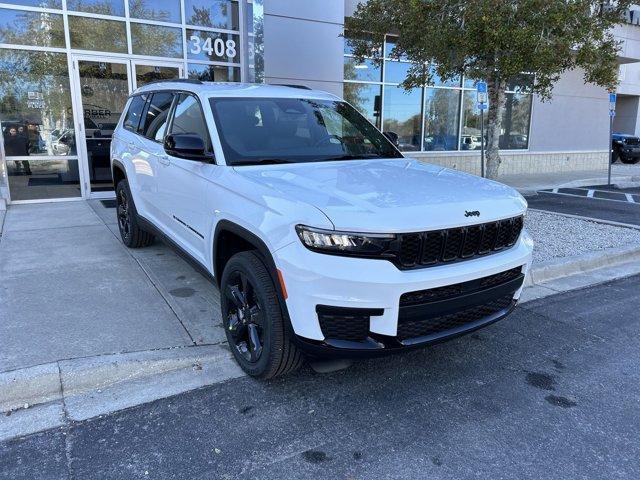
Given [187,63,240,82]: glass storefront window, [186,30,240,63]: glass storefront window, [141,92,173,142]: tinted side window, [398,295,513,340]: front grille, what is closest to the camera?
[398,295,513,340]: front grille

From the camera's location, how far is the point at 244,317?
341 cm

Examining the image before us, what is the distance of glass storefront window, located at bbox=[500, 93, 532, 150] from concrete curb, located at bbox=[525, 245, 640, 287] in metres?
Answer: 10.9

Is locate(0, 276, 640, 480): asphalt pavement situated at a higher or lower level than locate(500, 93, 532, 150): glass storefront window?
lower

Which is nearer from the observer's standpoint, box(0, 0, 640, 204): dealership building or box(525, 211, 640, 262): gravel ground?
box(525, 211, 640, 262): gravel ground

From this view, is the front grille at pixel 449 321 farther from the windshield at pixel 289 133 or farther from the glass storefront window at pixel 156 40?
the glass storefront window at pixel 156 40

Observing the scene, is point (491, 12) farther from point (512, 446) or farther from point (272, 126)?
point (512, 446)

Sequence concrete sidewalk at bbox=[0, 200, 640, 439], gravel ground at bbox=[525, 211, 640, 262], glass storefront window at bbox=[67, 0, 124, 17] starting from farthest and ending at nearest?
1. glass storefront window at bbox=[67, 0, 124, 17]
2. gravel ground at bbox=[525, 211, 640, 262]
3. concrete sidewalk at bbox=[0, 200, 640, 439]

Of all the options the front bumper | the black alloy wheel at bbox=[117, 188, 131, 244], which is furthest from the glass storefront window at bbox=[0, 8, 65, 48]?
the front bumper

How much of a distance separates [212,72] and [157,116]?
6044 millimetres

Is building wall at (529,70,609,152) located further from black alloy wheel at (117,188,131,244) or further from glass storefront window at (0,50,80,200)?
black alloy wheel at (117,188,131,244)

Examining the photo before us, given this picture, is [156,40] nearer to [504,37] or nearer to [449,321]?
[504,37]

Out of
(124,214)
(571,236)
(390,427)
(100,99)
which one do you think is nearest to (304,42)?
(100,99)

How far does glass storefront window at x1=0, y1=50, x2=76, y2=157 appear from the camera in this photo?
29.3 feet

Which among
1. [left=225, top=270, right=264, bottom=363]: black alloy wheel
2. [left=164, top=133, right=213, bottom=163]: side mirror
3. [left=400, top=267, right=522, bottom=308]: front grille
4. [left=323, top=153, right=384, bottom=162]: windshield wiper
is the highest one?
[left=164, top=133, right=213, bottom=163]: side mirror
